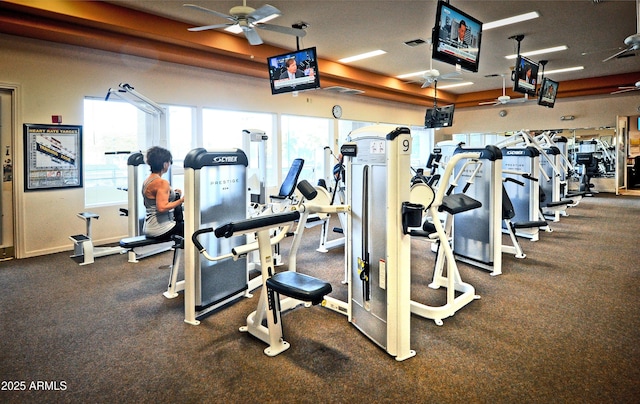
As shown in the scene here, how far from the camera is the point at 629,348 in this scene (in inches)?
97.8

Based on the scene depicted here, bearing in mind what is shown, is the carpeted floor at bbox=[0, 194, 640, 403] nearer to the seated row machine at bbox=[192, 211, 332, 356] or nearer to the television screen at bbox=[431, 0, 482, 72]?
the seated row machine at bbox=[192, 211, 332, 356]

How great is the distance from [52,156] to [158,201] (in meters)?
2.83

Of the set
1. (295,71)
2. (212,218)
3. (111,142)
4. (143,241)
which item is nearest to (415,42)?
(295,71)

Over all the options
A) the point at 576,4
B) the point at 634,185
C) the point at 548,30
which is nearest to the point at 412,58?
the point at 548,30

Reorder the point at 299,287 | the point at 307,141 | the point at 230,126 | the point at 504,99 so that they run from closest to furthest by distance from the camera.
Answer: the point at 299,287, the point at 230,126, the point at 504,99, the point at 307,141

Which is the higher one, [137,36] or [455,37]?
[137,36]

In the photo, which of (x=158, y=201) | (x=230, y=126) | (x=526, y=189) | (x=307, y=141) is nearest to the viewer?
(x=158, y=201)

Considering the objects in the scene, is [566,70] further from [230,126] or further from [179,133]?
[179,133]

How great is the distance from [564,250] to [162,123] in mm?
5900

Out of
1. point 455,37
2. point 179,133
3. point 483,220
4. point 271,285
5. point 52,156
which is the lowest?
point 271,285

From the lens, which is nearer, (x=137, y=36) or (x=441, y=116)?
(x=137, y=36)

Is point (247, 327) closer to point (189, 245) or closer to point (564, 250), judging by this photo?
point (189, 245)

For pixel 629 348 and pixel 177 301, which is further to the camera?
pixel 177 301

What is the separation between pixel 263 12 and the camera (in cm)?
345
